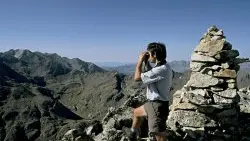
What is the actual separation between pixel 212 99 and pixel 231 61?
3.49 meters

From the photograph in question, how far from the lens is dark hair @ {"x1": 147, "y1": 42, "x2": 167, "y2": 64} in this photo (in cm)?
1420

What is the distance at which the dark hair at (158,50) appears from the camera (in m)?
14.2

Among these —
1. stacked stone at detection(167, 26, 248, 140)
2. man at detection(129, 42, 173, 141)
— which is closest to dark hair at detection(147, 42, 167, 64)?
man at detection(129, 42, 173, 141)

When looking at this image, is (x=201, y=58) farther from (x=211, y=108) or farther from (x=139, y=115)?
(x=139, y=115)

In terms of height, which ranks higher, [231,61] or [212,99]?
[231,61]

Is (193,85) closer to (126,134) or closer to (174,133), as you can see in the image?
(174,133)

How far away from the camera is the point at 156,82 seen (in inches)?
562

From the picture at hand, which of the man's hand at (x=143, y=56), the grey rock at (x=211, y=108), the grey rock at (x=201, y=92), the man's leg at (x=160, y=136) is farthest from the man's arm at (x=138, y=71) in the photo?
the grey rock at (x=201, y=92)

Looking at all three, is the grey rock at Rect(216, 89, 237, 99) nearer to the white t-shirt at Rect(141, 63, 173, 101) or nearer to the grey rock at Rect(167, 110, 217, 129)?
the grey rock at Rect(167, 110, 217, 129)

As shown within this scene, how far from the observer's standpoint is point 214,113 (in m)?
21.6

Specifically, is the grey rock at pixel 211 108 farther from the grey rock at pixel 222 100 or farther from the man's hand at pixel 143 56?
the man's hand at pixel 143 56

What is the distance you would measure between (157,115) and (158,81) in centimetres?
144

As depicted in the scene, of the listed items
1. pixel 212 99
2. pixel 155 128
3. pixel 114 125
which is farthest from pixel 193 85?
pixel 155 128

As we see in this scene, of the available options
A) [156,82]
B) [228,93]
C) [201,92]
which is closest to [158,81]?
[156,82]
